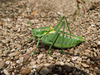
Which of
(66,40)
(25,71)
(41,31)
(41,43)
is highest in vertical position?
(41,31)

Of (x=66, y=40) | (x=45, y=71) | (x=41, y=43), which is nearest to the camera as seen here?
(x=45, y=71)

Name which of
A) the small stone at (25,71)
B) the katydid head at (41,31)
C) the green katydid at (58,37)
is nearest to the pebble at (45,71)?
the small stone at (25,71)

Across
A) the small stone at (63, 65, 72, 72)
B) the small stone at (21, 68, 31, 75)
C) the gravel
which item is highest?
the gravel

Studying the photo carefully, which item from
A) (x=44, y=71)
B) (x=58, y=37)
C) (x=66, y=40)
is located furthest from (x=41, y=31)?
(x=44, y=71)

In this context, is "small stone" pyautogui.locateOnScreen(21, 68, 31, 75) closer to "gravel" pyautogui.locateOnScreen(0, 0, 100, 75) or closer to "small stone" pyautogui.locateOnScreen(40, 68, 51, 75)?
"gravel" pyautogui.locateOnScreen(0, 0, 100, 75)

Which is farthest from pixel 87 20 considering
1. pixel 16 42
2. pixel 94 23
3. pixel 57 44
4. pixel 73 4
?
pixel 16 42

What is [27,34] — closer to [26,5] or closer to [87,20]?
[26,5]

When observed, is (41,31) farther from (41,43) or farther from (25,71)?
(25,71)

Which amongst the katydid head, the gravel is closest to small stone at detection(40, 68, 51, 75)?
the gravel

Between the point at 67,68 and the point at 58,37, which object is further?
the point at 58,37
